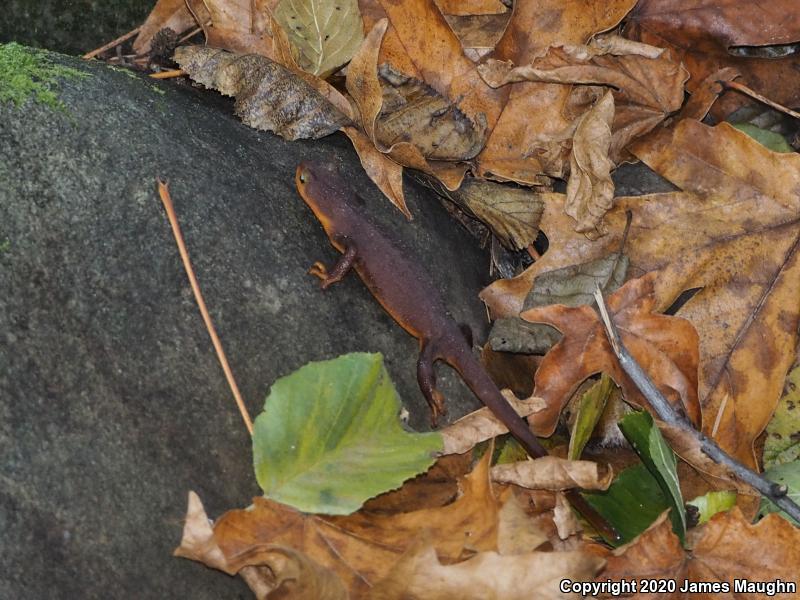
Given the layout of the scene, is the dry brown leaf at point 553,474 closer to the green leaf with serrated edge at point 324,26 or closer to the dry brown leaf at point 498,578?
the dry brown leaf at point 498,578

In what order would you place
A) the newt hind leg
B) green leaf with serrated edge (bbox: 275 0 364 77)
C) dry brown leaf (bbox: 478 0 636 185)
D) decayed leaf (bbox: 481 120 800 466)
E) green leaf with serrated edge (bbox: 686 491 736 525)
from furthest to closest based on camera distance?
Answer: dry brown leaf (bbox: 478 0 636 185), green leaf with serrated edge (bbox: 275 0 364 77), decayed leaf (bbox: 481 120 800 466), the newt hind leg, green leaf with serrated edge (bbox: 686 491 736 525)

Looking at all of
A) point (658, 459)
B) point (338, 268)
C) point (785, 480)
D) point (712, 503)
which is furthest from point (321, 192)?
point (785, 480)

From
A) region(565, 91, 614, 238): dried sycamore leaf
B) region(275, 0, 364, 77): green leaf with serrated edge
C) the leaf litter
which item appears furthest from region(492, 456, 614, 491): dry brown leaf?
region(275, 0, 364, 77): green leaf with serrated edge

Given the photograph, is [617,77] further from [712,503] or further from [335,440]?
[335,440]

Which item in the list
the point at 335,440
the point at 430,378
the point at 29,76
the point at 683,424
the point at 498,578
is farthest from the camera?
the point at 430,378

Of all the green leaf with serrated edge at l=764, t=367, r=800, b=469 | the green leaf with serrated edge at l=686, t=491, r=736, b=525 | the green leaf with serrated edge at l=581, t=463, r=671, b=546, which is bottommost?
the green leaf with serrated edge at l=764, t=367, r=800, b=469

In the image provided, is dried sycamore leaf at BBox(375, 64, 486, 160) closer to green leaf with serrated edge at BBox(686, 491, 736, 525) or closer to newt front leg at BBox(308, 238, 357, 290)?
newt front leg at BBox(308, 238, 357, 290)

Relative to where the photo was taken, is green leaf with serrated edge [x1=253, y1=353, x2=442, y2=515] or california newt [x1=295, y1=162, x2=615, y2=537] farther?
california newt [x1=295, y1=162, x2=615, y2=537]
